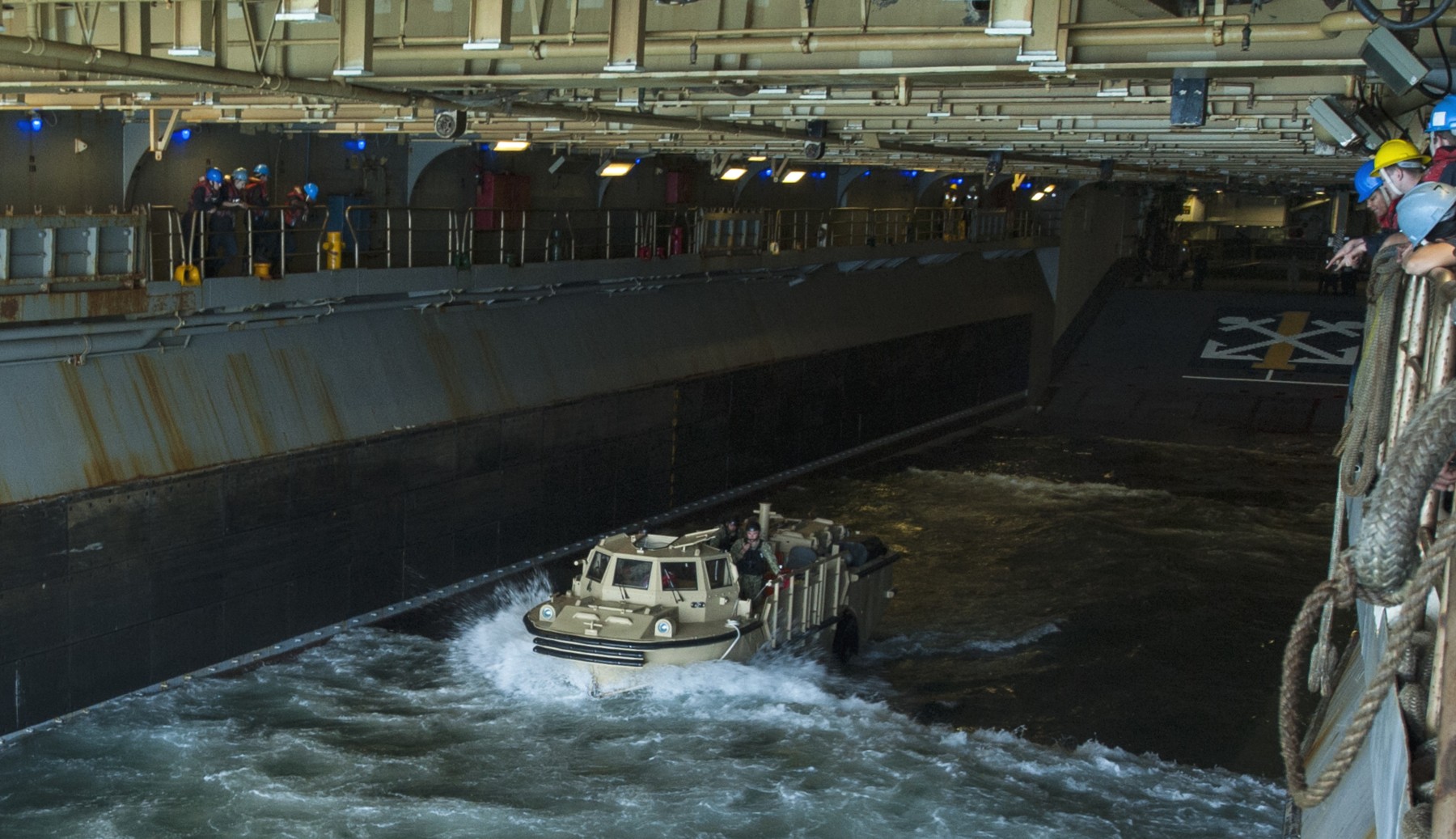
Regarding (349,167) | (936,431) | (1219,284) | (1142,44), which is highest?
(1142,44)

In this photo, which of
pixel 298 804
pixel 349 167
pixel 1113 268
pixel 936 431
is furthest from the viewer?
pixel 1113 268

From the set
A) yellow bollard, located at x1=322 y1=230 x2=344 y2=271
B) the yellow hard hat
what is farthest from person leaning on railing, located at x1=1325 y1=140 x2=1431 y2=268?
yellow bollard, located at x1=322 y1=230 x2=344 y2=271

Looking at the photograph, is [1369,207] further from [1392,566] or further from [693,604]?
[693,604]

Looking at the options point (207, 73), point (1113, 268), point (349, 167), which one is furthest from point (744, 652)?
point (1113, 268)

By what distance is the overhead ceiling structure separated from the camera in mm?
10016

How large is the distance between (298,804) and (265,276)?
696cm

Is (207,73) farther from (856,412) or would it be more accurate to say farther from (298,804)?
(856,412)

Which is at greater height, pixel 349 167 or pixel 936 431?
pixel 349 167

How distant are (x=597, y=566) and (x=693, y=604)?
149cm

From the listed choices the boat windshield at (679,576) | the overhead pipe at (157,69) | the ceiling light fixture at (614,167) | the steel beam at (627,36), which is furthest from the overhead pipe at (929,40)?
the ceiling light fixture at (614,167)

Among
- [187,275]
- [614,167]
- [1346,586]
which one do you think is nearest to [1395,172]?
[1346,586]

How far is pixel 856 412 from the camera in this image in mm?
34062

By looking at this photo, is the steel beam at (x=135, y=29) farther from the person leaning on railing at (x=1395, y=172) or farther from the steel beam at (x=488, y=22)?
the person leaning on railing at (x=1395, y=172)

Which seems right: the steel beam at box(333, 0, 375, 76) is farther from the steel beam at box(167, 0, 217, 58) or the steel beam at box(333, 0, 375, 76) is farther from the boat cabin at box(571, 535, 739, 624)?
the boat cabin at box(571, 535, 739, 624)
